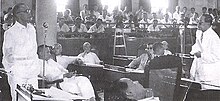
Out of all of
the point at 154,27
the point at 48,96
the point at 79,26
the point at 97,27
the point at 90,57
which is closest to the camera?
the point at 48,96

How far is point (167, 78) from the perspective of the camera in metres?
4.15

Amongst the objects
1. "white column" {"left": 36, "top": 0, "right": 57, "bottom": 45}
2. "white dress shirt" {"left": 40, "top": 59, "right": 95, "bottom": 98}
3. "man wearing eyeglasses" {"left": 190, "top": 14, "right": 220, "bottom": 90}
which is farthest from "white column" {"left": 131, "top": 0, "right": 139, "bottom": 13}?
"man wearing eyeglasses" {"left": 190, "top": 14, "right": 220, "bottom": 90}

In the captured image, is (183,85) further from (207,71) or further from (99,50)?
(99,50)

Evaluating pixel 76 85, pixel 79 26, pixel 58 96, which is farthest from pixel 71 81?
pixel 79 26

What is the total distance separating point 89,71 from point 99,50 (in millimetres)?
3626

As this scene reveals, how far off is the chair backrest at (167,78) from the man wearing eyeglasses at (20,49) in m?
1.61

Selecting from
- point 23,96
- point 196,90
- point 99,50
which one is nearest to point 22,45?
point 23,96

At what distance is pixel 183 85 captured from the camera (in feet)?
15.0

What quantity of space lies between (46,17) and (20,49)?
1900mm

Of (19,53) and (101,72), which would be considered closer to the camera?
(19,53)

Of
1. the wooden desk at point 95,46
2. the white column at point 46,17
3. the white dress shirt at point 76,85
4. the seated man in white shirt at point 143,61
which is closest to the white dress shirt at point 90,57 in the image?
the seated man in white shirt at point 143,61

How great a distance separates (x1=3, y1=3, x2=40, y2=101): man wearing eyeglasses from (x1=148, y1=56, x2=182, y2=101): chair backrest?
1.61m

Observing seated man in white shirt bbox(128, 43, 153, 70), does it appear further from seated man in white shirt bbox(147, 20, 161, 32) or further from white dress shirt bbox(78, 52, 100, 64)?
seated man in white shirt bbox(147, 20, 161, 32)

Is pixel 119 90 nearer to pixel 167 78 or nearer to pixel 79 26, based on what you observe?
pixel 167 78
